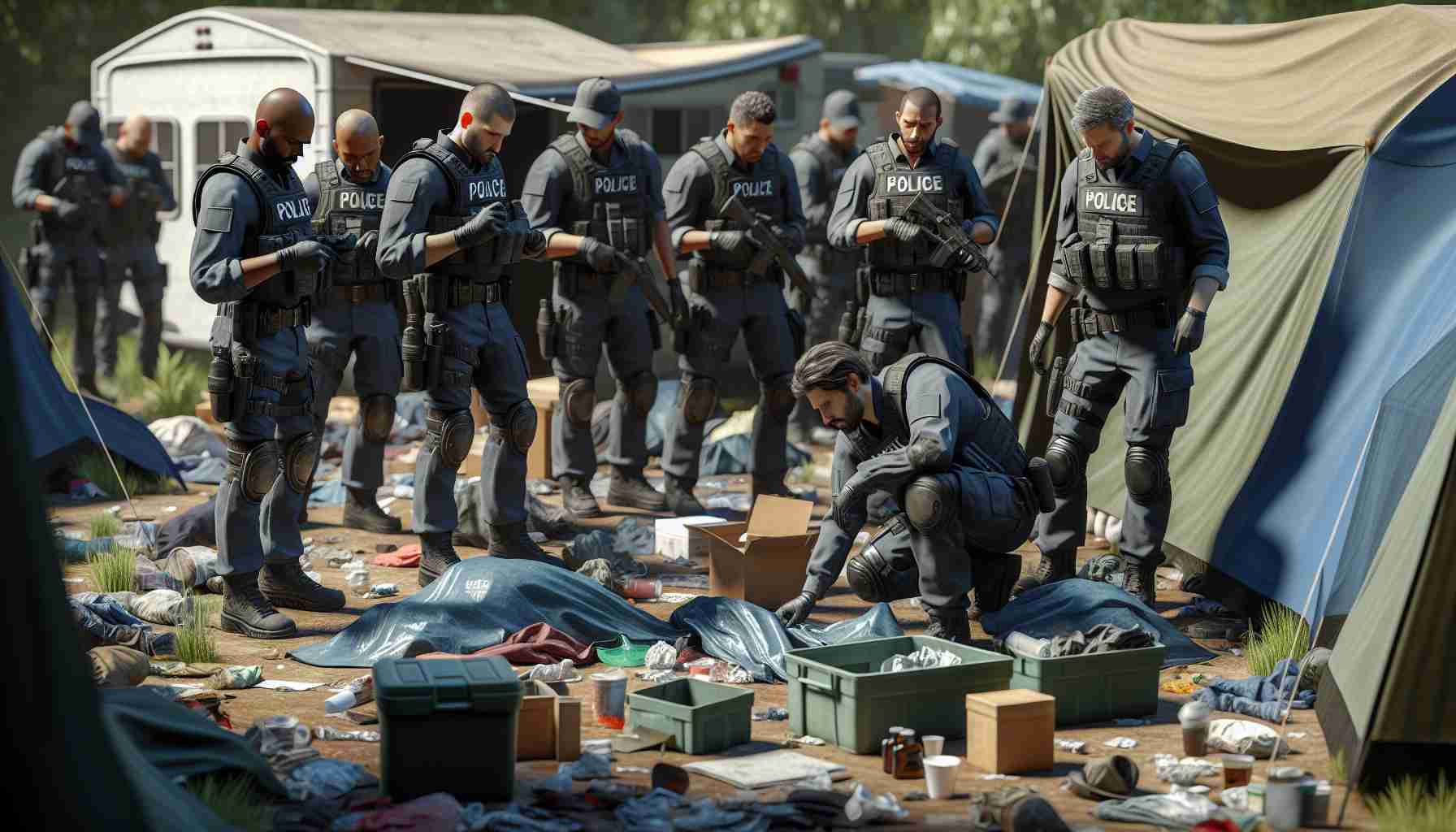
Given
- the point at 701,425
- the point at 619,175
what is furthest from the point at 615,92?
the point at 701,425

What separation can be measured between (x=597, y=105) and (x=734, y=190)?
0.98 metres

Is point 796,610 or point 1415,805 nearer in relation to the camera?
point 1415,805

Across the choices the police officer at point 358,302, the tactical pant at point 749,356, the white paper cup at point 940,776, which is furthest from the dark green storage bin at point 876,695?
the tactical pant at point 749,356

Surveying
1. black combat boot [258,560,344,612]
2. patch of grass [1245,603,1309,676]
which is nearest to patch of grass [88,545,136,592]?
black combat boot [258,560,344,612]

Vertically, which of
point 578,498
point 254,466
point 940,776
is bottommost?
point 578,498

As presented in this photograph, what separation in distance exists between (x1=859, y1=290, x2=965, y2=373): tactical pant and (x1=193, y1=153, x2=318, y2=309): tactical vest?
3.18 meters

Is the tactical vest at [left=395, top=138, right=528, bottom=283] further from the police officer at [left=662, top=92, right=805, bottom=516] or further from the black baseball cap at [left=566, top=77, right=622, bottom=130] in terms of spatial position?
the police officer at [left=662, top=92, right=805, bottom=516]

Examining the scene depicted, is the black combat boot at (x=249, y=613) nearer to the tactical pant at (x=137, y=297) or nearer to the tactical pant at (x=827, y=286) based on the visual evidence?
the tactical pant at (x=827, y=286)

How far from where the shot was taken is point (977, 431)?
7383 millimetres

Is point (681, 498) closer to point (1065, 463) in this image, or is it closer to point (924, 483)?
point (1065, 463)

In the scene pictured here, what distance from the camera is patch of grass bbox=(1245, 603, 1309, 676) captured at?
711 centimetres

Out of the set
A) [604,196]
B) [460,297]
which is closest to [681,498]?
[604,196]

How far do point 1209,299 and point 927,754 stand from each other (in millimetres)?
2817

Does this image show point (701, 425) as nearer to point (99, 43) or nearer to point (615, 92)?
point (615, 92)
